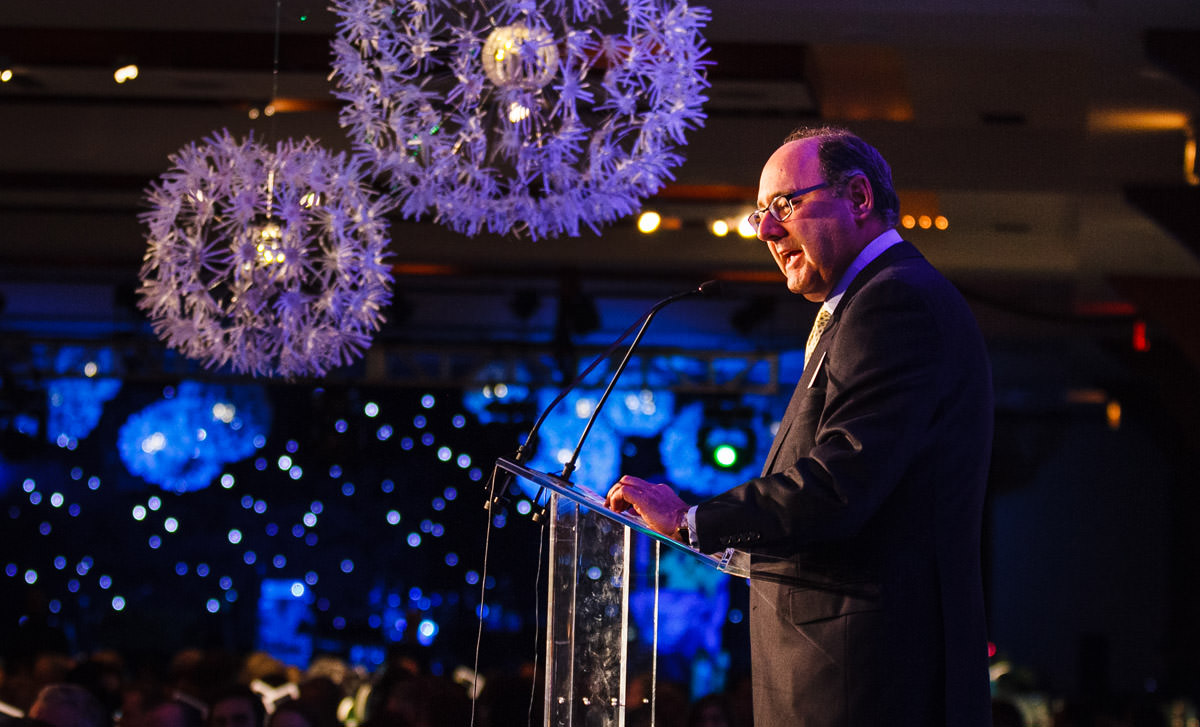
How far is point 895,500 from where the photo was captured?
1.69 metres

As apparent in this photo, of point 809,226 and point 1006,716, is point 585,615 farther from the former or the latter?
point 1006,716

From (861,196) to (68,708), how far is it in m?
3.23

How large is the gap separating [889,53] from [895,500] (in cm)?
476

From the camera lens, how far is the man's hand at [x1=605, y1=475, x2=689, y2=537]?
5.76ft

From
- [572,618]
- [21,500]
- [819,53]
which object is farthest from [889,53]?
[21,500]

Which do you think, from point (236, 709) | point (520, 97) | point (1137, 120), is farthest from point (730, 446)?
point (520, 97)

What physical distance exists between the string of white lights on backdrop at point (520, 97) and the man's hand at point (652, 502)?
159 centimetres

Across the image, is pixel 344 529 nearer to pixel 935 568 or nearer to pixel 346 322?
pixel 346 322

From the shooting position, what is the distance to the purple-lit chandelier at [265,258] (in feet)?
11.4

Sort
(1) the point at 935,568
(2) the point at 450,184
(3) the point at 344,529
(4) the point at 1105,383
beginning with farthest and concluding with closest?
1. (4) the point at 1105,383
2. (3) the point at 344,529
3. (2) the point at 450,184
4. (1) the point at 935,568

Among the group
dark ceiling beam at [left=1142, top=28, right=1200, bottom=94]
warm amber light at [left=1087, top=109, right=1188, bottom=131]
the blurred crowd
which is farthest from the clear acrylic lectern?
warm amber light at [left=1087, top=109, right=1188, bottom=131]

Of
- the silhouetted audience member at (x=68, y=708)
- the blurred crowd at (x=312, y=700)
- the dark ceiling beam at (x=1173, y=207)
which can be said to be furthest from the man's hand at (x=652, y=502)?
the dark ceiling beam at (x=1173, y=207)

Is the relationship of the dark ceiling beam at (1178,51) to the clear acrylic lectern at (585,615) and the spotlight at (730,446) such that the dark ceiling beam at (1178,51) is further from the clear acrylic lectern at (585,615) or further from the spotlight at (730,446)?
the spotlight at (730,446)

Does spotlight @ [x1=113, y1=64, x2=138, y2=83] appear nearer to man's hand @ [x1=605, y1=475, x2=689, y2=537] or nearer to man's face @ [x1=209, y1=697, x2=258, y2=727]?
man's face @ [x1=209, y1=697, x2=258, y2=727]
